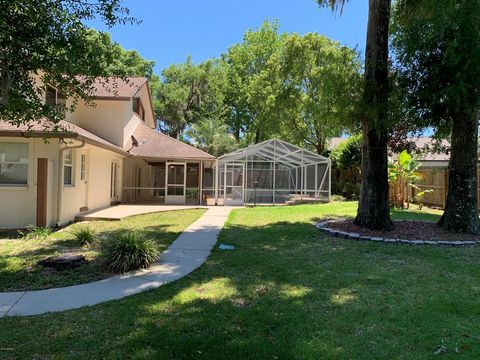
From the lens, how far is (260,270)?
277 inches

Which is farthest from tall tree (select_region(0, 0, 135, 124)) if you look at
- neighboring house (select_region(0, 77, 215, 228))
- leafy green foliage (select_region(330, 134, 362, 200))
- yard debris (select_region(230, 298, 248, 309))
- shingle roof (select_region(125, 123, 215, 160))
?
leafy green foliage (select_region(330, 134, 362, 200))

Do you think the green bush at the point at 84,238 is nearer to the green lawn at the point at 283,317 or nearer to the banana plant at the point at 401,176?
the green lawn at the point at 283,317

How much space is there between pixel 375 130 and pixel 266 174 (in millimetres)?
12737

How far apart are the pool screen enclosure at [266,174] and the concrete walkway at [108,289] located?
1344 centimetres

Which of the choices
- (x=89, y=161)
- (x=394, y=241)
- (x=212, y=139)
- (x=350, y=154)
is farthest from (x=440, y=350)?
(x=212, y=139)

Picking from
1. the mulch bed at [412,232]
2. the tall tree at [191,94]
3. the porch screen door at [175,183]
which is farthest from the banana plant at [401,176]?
the tall tree at [191,94]

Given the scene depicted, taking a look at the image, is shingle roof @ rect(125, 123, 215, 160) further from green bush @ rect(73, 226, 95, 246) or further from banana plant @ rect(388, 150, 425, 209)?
green bush @ rect(73, 226, 95, 246)

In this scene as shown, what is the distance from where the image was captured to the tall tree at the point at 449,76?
9172 mm

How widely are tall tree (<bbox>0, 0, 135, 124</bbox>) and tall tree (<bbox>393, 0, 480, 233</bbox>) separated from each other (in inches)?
289

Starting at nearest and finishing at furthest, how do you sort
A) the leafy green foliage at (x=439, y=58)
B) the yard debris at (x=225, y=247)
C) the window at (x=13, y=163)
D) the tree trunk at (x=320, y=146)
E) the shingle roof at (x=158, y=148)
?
the yard debris at (x=225, y=247) → the leafy green foliage at (x=439, y=58) → the window at (x=13, y=163) → the shingle roof at (x=158, y=148) → the tree trunk at (x=320, y=146)

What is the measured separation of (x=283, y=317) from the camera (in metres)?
4.78

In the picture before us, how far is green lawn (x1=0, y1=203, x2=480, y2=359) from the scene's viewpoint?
3.94 meters

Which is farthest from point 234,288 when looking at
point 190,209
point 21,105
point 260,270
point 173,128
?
point 173,128

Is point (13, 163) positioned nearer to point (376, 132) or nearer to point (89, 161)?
point (89, 161)
